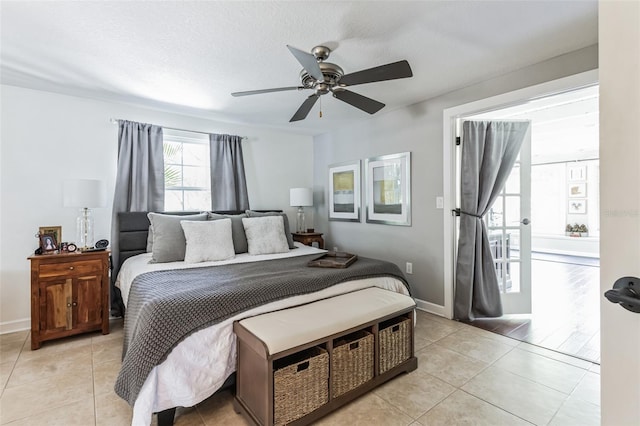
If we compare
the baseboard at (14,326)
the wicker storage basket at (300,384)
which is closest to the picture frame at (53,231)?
the baseboard at (14,326)

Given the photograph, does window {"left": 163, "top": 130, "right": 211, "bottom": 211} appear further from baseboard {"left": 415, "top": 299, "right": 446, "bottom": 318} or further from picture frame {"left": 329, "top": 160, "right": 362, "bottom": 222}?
baseboard {"left": 415, "top": 299, "right": 446, "bottom": 318}

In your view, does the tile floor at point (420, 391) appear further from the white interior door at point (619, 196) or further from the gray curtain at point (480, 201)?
the white interior door at point (619, 196)

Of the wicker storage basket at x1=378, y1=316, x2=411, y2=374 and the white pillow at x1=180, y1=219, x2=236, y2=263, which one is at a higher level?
the white pillow at x1=180, y1=219, x2=236, y2=263

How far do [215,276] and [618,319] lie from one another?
2136 millimetres

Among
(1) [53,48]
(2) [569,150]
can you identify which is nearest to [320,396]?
(1) [53,48]

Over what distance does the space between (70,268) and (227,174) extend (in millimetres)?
1953

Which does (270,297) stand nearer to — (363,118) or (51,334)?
(51,334)

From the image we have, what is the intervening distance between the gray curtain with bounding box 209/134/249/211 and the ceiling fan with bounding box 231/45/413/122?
183 centimetres

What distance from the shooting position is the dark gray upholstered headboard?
3186mm

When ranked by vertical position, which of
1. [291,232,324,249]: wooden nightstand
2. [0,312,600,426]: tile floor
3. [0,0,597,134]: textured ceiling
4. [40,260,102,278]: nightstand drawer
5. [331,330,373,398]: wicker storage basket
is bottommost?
[0,312,600,426]: tile floor

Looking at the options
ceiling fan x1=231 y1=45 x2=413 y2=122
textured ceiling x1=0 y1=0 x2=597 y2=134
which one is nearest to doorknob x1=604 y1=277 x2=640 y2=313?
ceiling fan x1=231 y1=45 x2=413 y2=122

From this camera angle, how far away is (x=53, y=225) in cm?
306

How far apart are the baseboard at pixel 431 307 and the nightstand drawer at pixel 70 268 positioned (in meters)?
3.35

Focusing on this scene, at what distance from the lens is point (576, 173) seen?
6922 millimetres
